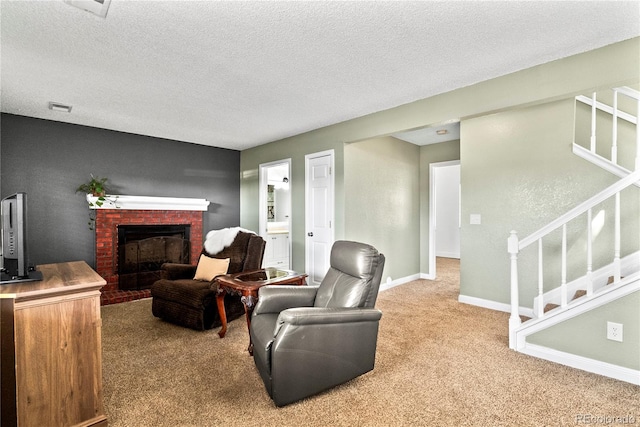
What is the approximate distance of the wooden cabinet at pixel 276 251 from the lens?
21.0 feet

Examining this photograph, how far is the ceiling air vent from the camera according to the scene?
1.85 meters

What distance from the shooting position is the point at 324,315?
202cm

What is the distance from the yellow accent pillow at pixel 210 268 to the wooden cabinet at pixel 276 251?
268cm

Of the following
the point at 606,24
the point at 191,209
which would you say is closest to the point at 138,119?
the point at 191,209

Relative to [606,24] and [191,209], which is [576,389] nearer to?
[606,24]

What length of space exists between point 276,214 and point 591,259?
20.3ft

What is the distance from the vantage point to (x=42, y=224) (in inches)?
162

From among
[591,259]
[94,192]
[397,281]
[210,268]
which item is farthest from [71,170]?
[591,259]

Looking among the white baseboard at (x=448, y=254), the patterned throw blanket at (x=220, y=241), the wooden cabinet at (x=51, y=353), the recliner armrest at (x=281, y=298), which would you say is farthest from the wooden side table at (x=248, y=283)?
the white baseboard at (x=448, y=254)

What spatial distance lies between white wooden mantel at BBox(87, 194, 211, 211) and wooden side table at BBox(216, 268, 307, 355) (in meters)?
2.58

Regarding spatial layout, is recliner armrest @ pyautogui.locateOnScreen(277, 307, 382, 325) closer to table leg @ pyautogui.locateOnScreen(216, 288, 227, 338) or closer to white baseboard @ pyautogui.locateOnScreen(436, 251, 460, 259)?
table leg @ pyautogui.locateOnScreen(216, 288, 227, 338)

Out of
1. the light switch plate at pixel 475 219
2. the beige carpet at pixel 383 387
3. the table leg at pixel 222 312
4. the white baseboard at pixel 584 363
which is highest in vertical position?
the light switch plate at pixel 475 219

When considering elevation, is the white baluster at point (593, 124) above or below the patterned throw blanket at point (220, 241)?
above

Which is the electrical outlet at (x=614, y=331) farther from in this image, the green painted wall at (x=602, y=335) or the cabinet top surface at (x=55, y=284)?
the cabinet top surface at (x=55, y=284)
